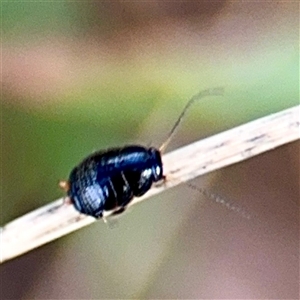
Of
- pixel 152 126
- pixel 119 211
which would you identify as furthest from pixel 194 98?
pixel 119 211

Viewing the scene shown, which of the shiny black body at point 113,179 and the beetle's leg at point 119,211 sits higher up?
the shiny black body at point 113,179

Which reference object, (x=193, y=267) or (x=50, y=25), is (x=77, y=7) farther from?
(x=193, y=267)

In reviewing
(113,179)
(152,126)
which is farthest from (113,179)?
(152,126)

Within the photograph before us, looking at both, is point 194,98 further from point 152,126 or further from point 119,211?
point 119,211

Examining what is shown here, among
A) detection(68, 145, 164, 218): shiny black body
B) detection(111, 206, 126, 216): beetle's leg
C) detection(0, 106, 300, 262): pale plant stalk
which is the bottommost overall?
detection(111, 206, 126, 216): beetle's leg

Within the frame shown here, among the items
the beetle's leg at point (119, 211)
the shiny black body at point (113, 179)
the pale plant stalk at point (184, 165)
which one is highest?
the shiny black body at point (113, 179)

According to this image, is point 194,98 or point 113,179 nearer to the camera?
point 113,179

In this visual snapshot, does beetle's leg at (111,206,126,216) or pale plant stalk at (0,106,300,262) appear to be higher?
pale plant stalk at (0,106,300,262)
